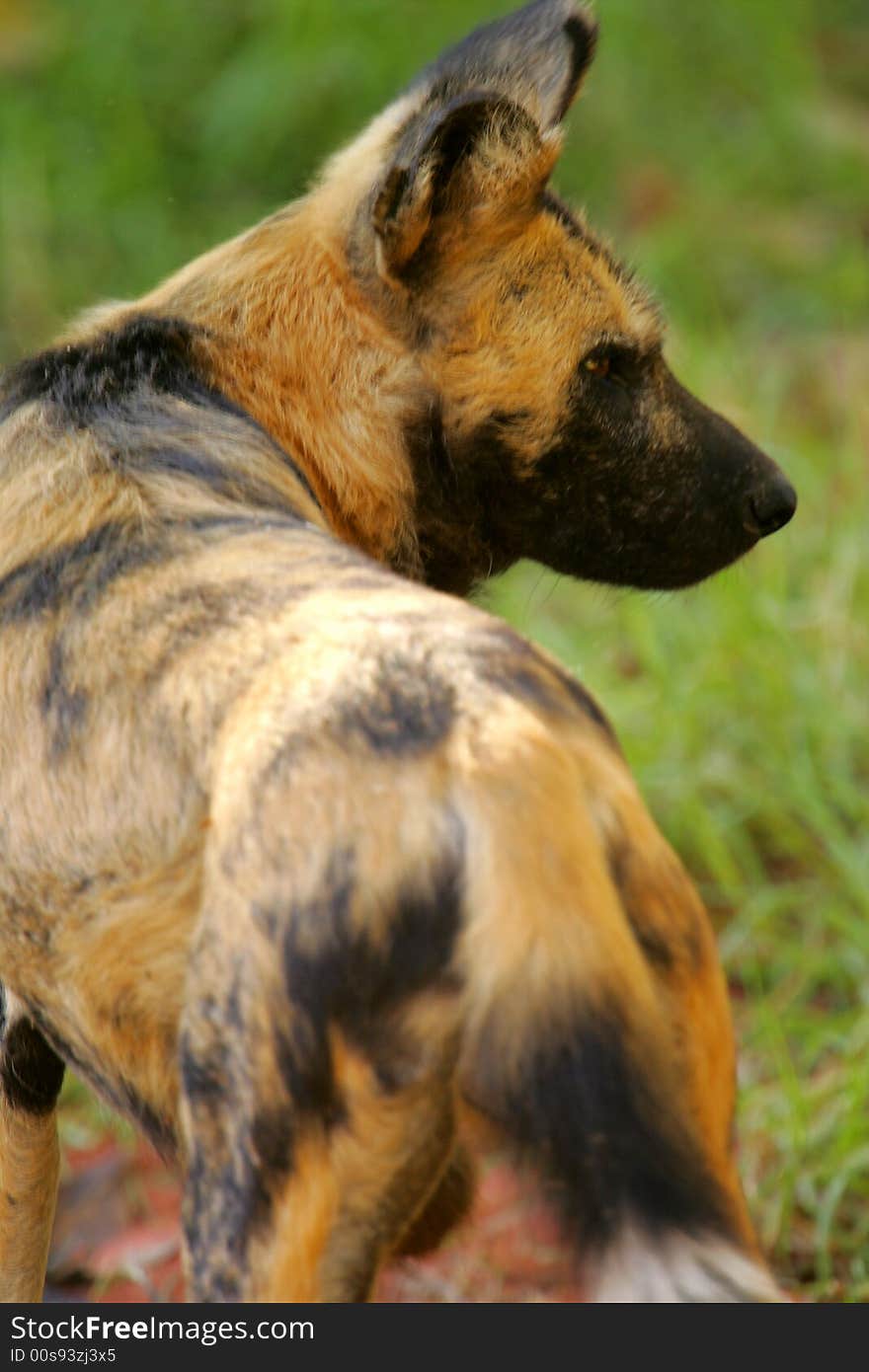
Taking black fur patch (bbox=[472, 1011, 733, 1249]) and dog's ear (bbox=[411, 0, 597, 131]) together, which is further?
dog's ear (bbox=[411, 0, 597, 131])

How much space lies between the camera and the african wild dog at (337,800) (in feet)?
5.72

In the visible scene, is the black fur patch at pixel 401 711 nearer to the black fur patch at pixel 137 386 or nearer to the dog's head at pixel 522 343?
the black fur patch at pixel 137 386

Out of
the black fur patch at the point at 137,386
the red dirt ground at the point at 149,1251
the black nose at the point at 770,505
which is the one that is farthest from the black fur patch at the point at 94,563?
the red dirt ground at the point at 149,1251

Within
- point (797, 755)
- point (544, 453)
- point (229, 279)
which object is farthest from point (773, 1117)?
point (229, 279)

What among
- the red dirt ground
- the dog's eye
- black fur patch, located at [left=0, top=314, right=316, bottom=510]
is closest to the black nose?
the dog's eye

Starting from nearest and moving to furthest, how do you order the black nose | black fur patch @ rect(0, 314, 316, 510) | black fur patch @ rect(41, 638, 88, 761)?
black fur patch @ rect(41, 638, 88, 761), black fur patch @ rect(0, 314, 316, 510), the black nose

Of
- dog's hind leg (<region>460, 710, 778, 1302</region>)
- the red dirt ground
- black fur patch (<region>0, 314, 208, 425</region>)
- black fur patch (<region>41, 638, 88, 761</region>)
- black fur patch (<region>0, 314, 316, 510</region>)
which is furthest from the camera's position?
the red dirt ground

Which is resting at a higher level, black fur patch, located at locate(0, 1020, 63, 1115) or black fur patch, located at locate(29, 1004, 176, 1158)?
black fur patch, located at locate(29, 1004, 176, 1158)

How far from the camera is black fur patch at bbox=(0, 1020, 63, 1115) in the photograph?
2.82 m

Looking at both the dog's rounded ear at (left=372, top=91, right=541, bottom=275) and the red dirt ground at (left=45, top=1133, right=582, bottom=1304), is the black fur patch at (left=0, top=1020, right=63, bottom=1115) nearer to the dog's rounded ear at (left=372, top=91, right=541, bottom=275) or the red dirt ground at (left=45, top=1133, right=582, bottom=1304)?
the red dirt ground at (left=45, top=1133, right=582, bottom=1304)

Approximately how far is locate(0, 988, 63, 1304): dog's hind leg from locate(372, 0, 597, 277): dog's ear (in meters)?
1.42

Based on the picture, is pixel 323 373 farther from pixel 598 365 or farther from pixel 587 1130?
pixel 587 1130

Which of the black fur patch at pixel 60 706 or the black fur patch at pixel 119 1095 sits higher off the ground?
the black fur patch at pixel 60 706

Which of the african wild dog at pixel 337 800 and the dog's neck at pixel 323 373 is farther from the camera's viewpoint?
the dog's neck at pixel 323 373
